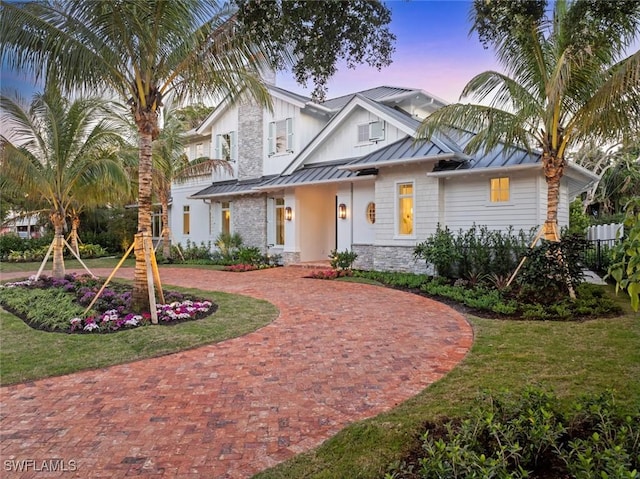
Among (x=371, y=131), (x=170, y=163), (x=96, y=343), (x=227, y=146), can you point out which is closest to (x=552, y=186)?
(x=371, y=131)

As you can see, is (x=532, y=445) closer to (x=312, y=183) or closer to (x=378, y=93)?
(x=312, y=183)

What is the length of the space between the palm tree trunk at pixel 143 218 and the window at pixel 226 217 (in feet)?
40.3

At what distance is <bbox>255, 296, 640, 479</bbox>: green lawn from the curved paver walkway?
0.23 metres

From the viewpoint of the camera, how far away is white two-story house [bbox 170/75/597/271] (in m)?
12.0

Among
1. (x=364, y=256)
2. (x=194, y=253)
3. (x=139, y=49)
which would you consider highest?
(x=139, y=49)

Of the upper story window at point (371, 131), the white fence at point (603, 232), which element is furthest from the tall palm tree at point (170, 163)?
the white fence at point (603, 232)

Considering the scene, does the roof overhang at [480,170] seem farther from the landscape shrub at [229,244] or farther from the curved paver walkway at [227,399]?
the landscape shrub at [229,244]

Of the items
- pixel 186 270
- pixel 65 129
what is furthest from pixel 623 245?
pixel 186 270

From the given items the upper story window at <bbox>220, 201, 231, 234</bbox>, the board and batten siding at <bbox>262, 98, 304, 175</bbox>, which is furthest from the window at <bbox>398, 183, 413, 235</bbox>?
the upper story window at <bbox>220, 201, 231, 234</bbox>

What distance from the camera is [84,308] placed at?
8102 millimetres

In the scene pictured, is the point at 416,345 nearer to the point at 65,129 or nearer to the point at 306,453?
the point at 306,453

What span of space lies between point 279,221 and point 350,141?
484cm

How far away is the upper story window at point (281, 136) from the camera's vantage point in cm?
1788

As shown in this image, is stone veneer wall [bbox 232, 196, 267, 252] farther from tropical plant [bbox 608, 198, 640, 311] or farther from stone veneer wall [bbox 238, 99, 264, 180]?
tropical plant [bbox 608, 198, 640, 311]
